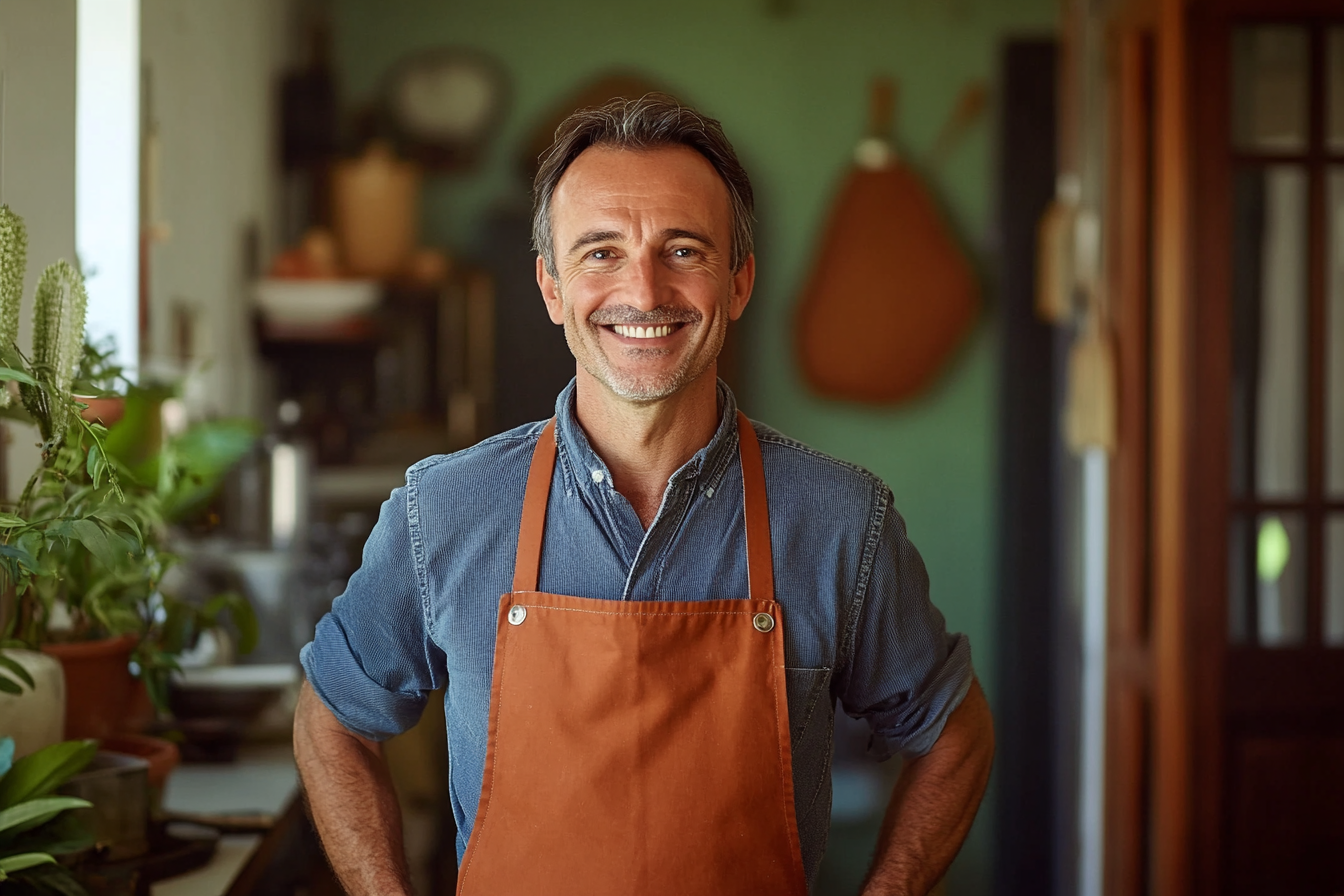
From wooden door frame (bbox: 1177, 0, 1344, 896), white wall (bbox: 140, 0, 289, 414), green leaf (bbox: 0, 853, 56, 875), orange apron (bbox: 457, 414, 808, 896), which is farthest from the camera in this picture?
white wall (bbox: 140, 0, 289, 414)

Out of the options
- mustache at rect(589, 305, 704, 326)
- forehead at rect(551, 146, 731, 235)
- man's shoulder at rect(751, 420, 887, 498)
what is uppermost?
forehead at rect(551, 146, 731, 235)

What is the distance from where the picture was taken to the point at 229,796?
218 cm

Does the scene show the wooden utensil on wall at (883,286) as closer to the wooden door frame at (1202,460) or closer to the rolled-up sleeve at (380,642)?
the wooden door frame at (1202,460)

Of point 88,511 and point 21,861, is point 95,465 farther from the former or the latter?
point 21,861

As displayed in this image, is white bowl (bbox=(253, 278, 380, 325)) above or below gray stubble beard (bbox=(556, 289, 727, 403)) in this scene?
above

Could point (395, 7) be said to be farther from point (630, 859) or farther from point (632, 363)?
point (630, 859)

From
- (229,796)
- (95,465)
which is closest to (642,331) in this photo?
(95,465)

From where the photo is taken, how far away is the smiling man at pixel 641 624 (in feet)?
4.43

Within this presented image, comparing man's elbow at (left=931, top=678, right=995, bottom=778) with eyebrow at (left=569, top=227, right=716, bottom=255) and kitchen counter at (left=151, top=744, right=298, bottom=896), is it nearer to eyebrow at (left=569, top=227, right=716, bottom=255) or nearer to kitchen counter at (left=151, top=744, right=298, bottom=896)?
eyebrow at (left=569, top=227, right=716, bottom=255)

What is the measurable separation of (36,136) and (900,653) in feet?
4.51

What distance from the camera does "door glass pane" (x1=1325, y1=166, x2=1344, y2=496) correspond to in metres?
2.97

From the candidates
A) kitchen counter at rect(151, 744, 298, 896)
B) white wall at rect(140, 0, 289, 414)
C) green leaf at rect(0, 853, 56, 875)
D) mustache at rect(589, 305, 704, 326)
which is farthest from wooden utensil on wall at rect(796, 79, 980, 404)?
green leaf at rect(0, 853, 56, 875)

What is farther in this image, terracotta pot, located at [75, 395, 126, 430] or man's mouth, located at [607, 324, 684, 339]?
terracotta pot, located at [75, 395, 126, 430]

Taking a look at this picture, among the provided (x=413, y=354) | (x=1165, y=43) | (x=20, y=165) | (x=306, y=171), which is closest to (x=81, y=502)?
(x=20, y=165)
